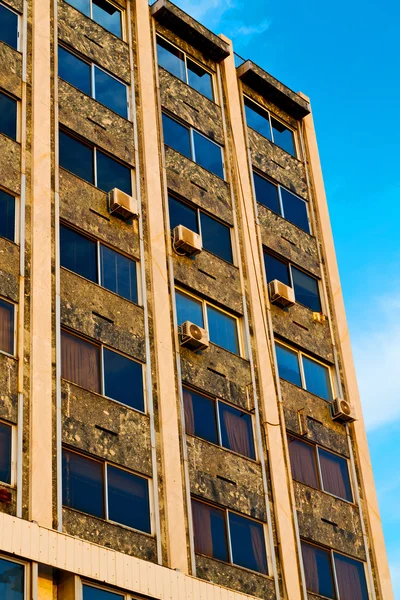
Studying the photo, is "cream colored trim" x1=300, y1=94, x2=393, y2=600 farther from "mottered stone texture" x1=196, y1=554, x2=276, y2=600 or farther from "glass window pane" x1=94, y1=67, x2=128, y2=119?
"glass window pane" x1=94, y1=67, x2=128, y2=119

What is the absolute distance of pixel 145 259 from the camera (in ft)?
98.0

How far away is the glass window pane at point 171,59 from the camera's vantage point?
116 ft

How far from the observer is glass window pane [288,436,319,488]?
101ft

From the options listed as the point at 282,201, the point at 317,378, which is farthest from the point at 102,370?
the point at 282,201

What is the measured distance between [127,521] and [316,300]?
1306 centimetres

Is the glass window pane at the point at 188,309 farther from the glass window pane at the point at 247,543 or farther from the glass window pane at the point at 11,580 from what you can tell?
the glass window pane at the point at 11,580

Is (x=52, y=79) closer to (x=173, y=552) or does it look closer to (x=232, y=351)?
(x=232, y=351)

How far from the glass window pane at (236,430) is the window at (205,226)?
525 centimetres

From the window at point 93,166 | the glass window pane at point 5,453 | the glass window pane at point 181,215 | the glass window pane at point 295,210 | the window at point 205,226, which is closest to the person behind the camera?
the glass window pane at point 5,453

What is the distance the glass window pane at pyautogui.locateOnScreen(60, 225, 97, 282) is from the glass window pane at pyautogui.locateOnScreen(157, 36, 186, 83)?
9.15 metres

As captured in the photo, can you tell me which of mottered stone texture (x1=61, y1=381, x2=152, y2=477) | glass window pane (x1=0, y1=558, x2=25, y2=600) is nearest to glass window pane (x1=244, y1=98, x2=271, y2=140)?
mottered stone texture (x1=61, y1=381, x2=152, y2=477)

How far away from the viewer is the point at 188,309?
3056cm

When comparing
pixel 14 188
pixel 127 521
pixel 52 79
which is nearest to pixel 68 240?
pixel 14 188

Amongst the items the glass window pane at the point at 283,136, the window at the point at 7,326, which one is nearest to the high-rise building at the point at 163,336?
the window at the point at 7,326
